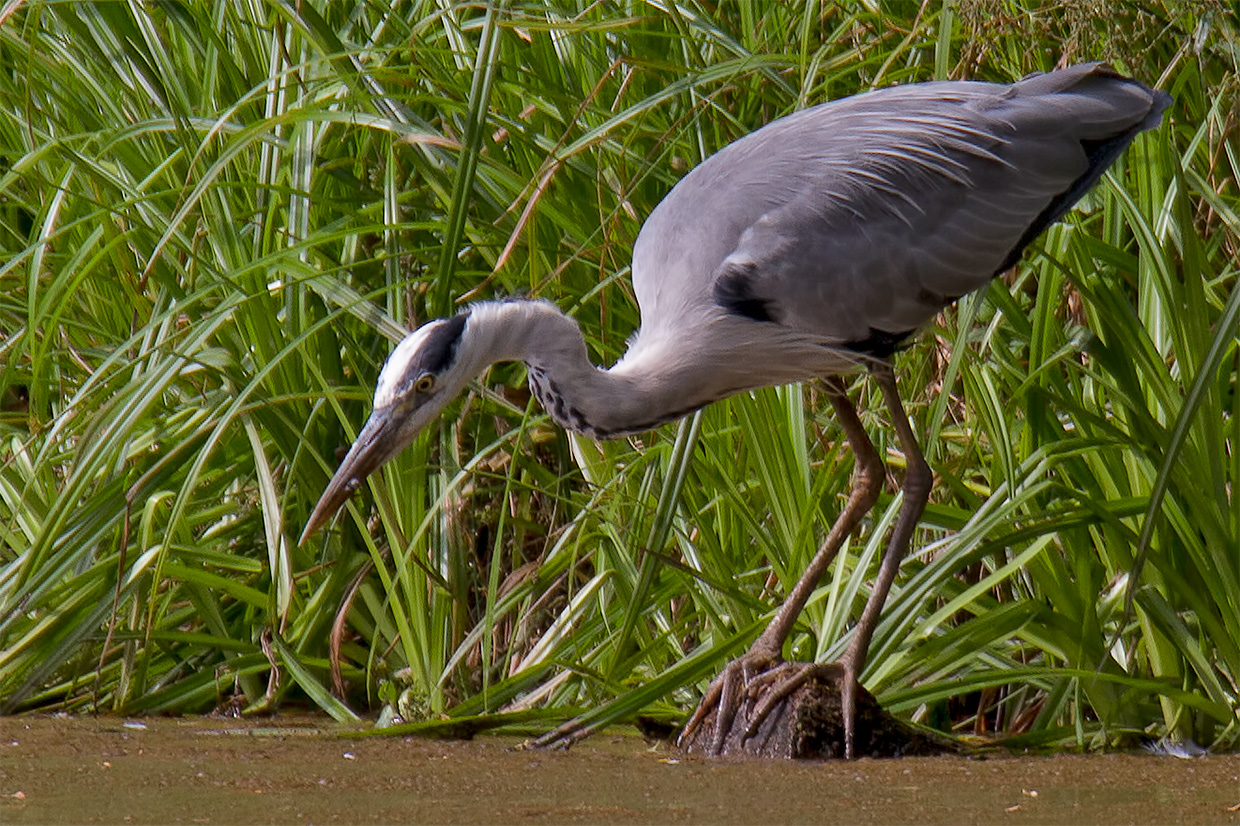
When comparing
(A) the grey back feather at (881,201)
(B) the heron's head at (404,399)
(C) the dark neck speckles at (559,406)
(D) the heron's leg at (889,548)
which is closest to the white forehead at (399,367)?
(B) the heron's head at (404,399)

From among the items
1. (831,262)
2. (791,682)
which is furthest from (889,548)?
(831,262)

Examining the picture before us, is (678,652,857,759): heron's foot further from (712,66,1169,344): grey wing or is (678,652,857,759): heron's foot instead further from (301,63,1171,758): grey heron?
(712,66,1169,344): grey wing

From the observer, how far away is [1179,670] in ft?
11.1

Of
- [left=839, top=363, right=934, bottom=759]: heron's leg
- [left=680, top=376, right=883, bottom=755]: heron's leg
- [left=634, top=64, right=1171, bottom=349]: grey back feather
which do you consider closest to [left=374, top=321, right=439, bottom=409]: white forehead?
[left=634, top=64, right=1171, bottom=349]: grey back feather

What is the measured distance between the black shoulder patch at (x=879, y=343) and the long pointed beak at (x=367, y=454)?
108 centimetres

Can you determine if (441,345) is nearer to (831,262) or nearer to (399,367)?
(399,367)

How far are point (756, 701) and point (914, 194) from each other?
1.21m

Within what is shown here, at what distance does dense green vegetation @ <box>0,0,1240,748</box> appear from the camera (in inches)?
134

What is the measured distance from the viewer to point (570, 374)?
3293mm

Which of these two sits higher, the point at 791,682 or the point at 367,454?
the point at 367,454

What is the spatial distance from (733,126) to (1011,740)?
5.72ft

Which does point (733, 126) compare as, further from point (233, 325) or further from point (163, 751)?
point (163, 751)

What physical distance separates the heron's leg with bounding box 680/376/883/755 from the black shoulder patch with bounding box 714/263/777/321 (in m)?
0.32

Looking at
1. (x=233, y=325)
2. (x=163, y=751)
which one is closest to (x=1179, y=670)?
(x=163, y=751)
